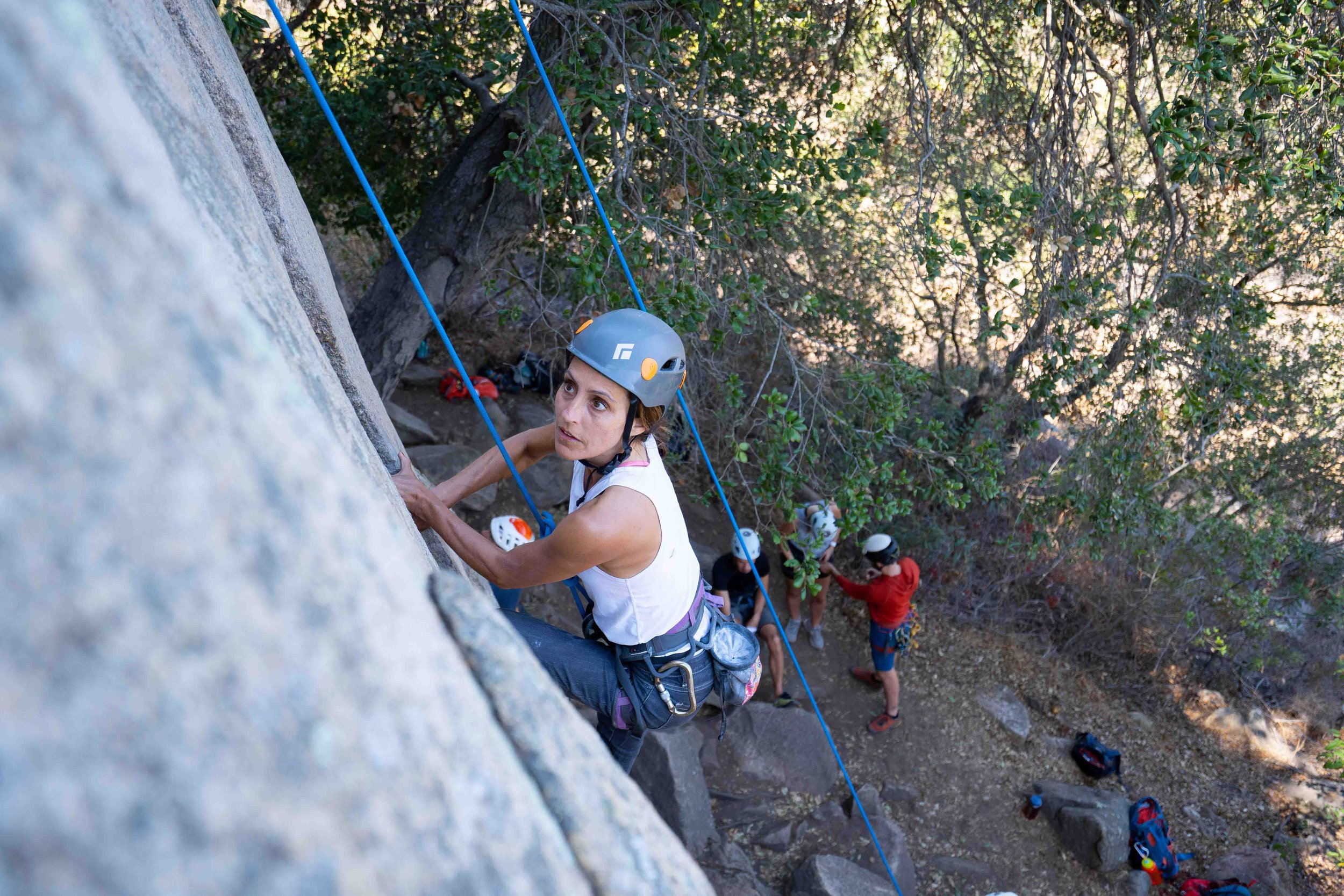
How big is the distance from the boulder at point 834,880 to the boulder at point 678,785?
579mm

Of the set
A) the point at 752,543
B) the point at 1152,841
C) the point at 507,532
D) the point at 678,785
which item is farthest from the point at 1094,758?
the point at 507,532

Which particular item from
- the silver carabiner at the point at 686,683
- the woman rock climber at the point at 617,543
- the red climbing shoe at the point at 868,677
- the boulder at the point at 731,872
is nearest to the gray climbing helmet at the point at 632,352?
the woman rock climber at the point at 617,543

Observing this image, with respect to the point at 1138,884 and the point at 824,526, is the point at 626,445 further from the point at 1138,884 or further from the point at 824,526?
the point at 1138,884

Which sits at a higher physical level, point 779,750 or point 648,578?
point 648,578

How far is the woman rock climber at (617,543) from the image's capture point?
6.93ft

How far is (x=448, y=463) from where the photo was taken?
22.4 ft

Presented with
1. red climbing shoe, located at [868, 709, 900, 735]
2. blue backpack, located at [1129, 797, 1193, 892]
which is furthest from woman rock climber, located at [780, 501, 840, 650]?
blue backpack, located at [1129, 797, 1193, 892]

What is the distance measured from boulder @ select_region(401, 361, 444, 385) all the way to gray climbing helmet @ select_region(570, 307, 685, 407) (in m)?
6.32

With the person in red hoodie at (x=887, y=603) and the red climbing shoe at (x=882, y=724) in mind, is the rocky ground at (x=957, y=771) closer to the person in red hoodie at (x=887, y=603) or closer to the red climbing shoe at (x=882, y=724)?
the red climbing shoe at (x=882, y=724)

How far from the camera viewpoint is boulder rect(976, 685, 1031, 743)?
696cm

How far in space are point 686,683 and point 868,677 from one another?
A: 498 centimetres

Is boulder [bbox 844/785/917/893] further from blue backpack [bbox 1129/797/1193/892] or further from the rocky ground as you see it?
blue backpack [bbox 1129/797/1193/892]

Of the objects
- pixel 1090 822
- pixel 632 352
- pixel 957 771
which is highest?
pixel 632 352

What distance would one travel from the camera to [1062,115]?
4.79m
